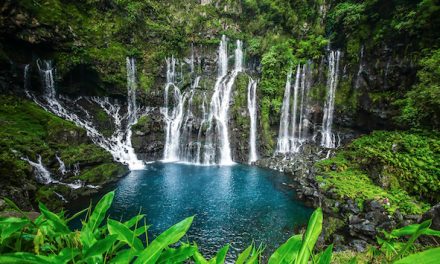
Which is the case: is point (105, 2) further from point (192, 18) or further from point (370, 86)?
point (370, 86)

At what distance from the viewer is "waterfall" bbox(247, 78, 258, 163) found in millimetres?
22516

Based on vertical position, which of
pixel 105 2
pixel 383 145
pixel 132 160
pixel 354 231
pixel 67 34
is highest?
pixel 105 2

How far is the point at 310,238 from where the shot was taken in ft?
3.30

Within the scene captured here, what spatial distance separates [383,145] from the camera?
1468 cm

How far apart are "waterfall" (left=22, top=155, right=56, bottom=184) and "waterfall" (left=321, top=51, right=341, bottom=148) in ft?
68.2

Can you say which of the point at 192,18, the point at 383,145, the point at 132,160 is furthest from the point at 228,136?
the point at 192,18

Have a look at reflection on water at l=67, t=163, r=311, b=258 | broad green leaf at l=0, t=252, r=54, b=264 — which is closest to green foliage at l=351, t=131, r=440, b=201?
reflection on water at l=67, t=163, r=311, b=258

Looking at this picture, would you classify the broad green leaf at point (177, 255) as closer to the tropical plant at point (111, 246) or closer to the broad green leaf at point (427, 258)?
the tropical plant at point (111, 246)

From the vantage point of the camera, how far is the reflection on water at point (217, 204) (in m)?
9.84

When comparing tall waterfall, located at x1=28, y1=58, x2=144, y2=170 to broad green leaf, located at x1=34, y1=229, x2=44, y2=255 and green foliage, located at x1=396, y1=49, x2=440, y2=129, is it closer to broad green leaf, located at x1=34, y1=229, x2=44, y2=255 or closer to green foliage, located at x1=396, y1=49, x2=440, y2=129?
broad green leaf, located at x1=34, y1=229, x2=44, y2=255

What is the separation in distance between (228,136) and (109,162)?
415 inches

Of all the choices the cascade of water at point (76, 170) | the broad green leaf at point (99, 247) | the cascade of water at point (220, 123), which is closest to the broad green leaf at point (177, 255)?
the broad green leaf at point (99, 247)

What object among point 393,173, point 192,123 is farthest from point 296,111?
point 393,173

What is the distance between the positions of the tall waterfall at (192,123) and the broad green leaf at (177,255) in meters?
20.6
